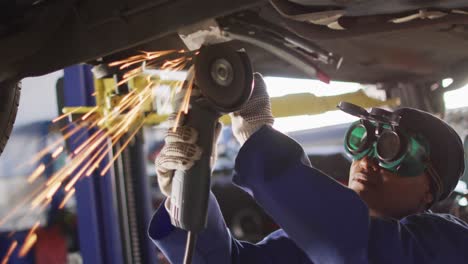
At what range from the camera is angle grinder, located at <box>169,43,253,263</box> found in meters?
1.23

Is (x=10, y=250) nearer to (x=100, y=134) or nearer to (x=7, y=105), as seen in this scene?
(x=100, y=134)

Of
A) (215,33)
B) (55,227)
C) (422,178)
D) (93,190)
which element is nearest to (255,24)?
(215,33)

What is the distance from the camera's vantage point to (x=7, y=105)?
1521 millimetres

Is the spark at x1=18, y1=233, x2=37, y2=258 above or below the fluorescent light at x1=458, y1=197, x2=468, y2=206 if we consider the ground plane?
below

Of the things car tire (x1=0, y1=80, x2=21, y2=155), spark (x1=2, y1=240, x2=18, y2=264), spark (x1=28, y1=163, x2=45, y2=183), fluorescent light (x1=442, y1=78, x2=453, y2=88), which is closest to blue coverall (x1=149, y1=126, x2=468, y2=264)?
car tire (x1=0, y1=80, x2=21, y2=155)

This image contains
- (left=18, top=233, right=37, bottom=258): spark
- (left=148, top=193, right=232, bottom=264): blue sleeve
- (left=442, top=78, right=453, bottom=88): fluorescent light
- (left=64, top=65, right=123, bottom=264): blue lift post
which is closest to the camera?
(left=148, top=193, right=232, bottom=264): blue sleeve

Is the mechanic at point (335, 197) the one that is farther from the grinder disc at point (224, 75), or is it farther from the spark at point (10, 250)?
the spark at point (10, 250)

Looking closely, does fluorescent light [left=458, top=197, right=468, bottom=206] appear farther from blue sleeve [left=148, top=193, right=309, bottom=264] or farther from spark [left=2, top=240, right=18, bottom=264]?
spark [left=2, top=240, right=18, bottom=264]

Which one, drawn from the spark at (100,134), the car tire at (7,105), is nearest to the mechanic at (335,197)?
the car tire at (7,105)

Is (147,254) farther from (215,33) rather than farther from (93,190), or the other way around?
(215,33)

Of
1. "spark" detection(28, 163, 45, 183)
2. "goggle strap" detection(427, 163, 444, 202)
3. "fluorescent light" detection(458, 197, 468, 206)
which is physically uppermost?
"goggle strap" detection(427, 163, 444, 202)

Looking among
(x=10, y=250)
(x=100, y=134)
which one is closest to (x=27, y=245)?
(x=10, y=250)

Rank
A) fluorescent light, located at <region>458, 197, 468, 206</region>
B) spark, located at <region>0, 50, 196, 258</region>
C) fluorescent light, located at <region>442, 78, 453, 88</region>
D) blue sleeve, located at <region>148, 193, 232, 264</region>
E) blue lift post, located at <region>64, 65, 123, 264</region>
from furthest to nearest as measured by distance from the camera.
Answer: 1. fluorescent light, located at <region>458, 197, 468, 206</region>
2. fluorescent light, located at <region>442, 78, 453, 88</region>
3. blue lift post, located at <region>64, 65, 123, 264</region>
4. spark, located at <region>0, 50, 196, 258</region>
5. blue sleeve, located at <region>148, 193, 232, 264</region>

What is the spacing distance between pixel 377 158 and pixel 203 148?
27.7 inches
